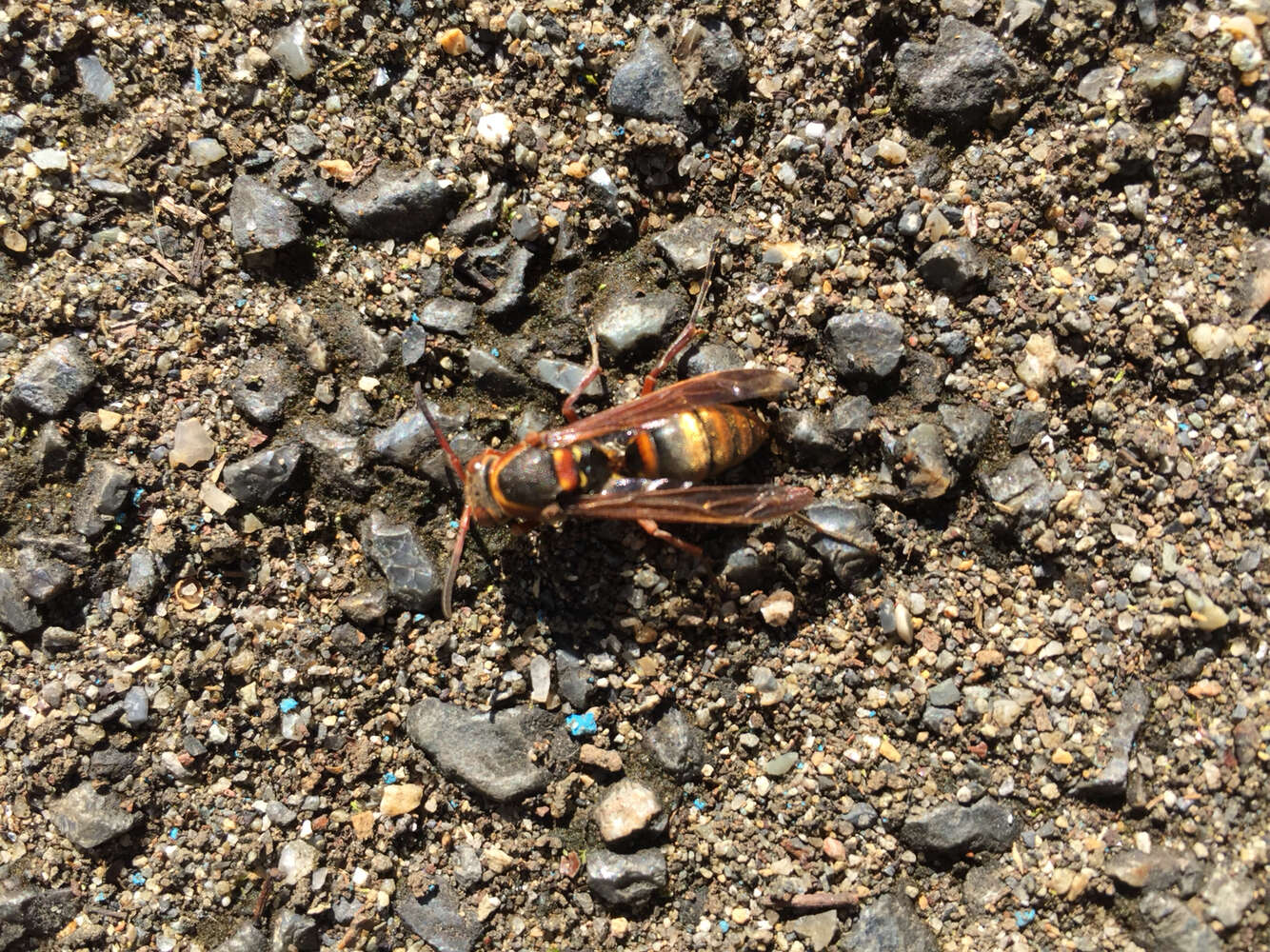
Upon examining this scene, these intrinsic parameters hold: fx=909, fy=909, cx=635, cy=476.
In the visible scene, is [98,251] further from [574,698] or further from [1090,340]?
[1090,340]

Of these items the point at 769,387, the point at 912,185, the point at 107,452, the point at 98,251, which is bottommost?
the point at 107,452

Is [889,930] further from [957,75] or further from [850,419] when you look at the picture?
[957,75]

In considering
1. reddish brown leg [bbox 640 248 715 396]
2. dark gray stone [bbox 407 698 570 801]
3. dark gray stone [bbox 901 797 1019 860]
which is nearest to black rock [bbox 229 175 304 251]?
reddish brown leg [bbox 640 248 715 396]

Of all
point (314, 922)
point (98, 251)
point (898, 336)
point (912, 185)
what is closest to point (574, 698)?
point (314, 922)

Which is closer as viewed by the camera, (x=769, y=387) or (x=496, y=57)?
(x=769, y=387)

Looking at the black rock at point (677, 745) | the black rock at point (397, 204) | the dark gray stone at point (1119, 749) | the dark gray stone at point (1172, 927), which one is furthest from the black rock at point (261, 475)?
the dark gray stone at point (1172, 927)

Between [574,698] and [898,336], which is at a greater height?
[898,336]

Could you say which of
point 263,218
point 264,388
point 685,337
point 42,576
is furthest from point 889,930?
point 263,218
